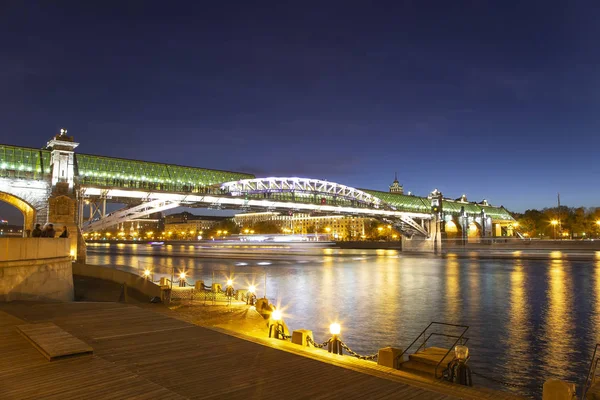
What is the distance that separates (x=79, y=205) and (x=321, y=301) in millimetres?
27160

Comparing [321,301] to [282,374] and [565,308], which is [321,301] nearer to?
[565,308]

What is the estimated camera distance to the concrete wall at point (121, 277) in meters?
19.5

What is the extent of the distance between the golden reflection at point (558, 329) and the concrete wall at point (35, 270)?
48.2ft

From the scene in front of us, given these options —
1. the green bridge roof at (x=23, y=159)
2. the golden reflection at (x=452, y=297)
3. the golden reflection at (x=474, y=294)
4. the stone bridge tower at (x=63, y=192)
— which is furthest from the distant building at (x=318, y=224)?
the golden reflection at (x=452, y=297)

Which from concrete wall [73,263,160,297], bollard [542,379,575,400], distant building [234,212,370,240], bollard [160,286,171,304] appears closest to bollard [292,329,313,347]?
bollard [542,379,575,400]

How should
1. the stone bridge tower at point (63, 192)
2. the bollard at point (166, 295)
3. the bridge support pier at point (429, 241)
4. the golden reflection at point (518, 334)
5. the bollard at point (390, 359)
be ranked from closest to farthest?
1. the bollard at point (390, 359)
2. the golden reflection at point (518, 334)
3. the bollard at point (166, 295)
4. the stone bridge tower at point (63, 192)
5. the bridge support pier at point (429, 241)

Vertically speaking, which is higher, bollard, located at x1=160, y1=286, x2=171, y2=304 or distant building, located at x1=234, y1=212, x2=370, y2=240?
distant building, located at x1=234, y1=212, x2=370, y2=240

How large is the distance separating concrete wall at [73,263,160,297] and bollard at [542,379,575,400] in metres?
14.9

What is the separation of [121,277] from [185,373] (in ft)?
56.4

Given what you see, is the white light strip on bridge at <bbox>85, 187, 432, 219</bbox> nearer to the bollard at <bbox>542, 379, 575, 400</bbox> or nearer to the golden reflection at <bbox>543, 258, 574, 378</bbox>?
the golden reflection at <bbox>543, 258, 574, 378</bbox>

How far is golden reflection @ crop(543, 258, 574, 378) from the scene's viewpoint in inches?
487

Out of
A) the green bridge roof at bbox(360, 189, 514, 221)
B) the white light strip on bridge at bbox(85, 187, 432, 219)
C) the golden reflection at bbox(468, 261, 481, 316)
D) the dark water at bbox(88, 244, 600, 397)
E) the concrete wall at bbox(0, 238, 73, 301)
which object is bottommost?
the golden reflection at bbox(468, 261, 481, 316)

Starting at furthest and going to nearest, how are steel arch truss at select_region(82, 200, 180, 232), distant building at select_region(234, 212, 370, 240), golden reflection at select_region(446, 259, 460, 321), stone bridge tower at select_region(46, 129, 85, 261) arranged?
distant building at select_region(234, 212, 370, 240)
steel arch truss at select_region(82, 200, 180, 232)
stone bridge tower at select_region(46, 129, 85, 261)
golden reflection at select_region(446, 259, 460, 321)

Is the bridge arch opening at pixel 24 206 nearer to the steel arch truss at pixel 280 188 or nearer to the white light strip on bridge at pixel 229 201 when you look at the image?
the white light strip on bridge at pixel 229 201
